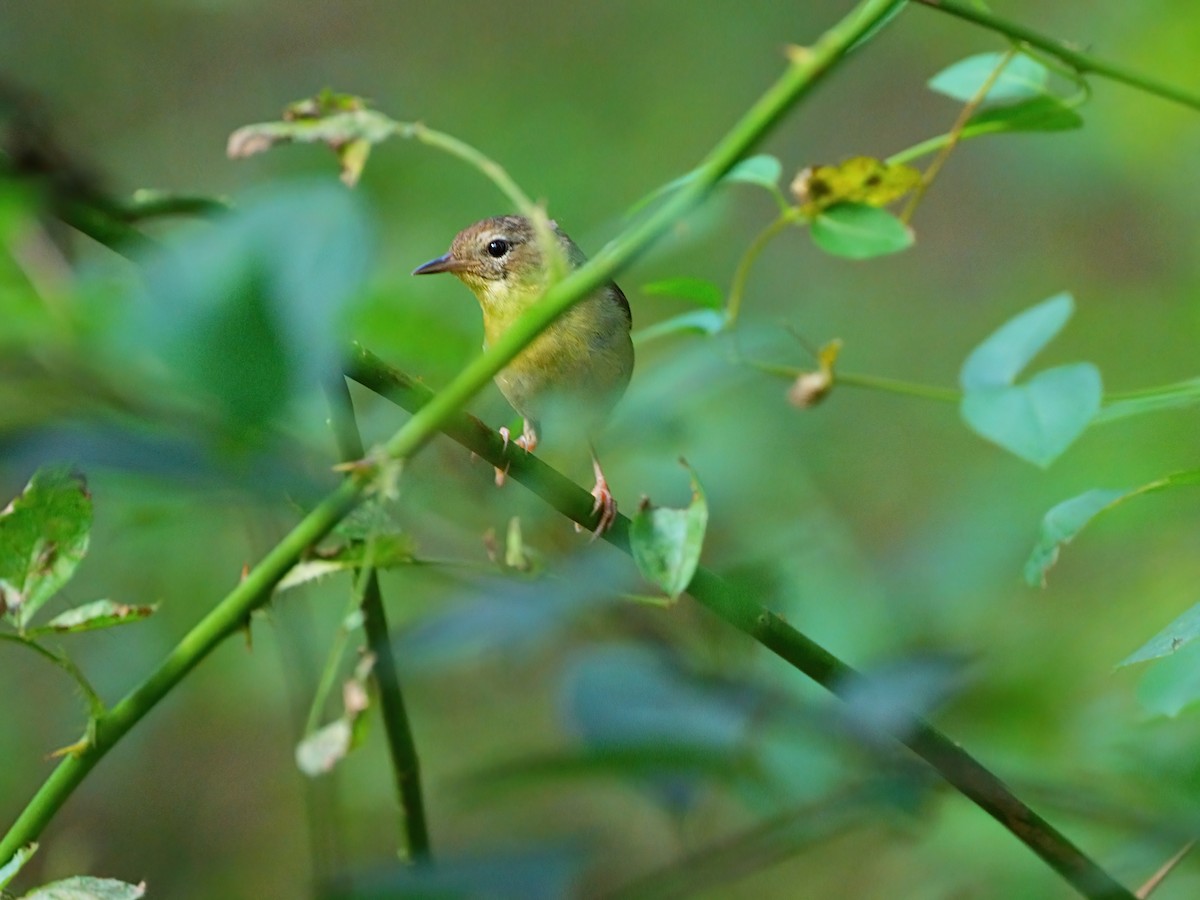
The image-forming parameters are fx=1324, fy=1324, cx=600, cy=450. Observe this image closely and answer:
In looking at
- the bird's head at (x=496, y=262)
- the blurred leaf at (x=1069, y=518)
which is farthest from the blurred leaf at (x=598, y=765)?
the bird's head at (x=496, y=262)

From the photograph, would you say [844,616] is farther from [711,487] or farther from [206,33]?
[206,33]

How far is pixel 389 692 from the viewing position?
0.98 meters

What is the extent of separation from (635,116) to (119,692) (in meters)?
5.00

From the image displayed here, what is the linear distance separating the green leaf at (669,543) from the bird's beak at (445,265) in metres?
2.03

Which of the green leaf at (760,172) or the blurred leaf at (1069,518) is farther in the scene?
the green leaf at (760,172)

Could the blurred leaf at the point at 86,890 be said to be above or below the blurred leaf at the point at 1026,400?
below

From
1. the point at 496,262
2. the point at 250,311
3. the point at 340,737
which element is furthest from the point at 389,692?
the point at 496,262

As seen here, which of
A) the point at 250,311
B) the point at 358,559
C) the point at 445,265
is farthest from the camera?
the point at 445,265

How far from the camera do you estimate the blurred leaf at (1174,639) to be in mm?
913

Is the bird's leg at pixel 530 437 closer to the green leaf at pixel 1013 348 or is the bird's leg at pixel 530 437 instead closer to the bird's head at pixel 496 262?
the bird's head at pixel 496 262

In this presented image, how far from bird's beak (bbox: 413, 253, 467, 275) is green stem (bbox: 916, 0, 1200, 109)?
1.90m

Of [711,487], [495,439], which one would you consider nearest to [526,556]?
[495,439]

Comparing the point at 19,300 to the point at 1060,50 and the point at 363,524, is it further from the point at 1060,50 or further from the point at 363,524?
the point at 1060,50

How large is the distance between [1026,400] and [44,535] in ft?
2.50
